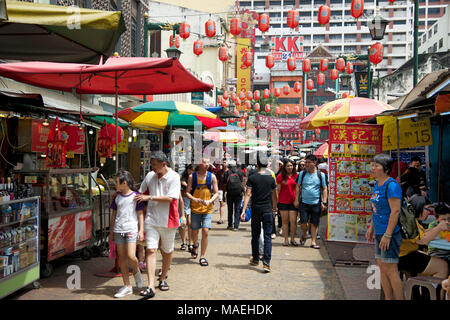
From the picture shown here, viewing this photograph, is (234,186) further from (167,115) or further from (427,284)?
(427,284)

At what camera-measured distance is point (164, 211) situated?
6113mm

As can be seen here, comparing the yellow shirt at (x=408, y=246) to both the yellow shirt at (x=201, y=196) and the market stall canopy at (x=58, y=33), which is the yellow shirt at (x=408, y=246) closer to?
the yellow shirt at (x=201, y=196)

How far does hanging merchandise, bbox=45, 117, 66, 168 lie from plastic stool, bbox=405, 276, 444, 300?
20.1 ft

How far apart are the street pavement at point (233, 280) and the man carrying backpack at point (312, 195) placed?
0.82 metres

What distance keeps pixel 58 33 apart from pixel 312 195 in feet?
21.6

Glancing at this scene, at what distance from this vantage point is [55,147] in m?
7.85

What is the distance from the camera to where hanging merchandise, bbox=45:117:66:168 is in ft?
25.7

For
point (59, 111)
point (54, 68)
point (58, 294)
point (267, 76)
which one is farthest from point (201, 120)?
point (267, 76)

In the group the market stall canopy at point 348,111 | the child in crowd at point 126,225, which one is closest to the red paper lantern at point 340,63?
the market stall canopy at point 348,111

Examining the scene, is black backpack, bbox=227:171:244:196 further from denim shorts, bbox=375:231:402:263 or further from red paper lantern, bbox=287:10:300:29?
red paper lantern, bbox=287:10:300:29

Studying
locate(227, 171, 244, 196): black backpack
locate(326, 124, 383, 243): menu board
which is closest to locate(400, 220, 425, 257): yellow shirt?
locate(326, 124, 383, 243): menu board

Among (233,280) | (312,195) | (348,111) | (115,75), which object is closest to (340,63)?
(348,111)

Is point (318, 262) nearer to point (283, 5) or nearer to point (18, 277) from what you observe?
point (18, 277)

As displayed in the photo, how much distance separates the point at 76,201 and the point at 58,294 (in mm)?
2043
